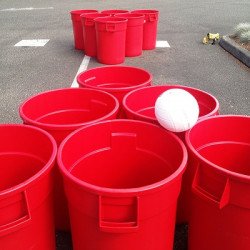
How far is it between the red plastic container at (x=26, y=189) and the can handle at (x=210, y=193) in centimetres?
65

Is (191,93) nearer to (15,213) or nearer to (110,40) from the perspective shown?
(15,213)

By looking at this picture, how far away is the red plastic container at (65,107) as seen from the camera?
6.18ft

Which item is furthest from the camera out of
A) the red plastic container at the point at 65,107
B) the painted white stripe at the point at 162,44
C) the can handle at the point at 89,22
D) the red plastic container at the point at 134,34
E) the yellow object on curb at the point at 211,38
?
the yellow object on curb at the point at 211,38

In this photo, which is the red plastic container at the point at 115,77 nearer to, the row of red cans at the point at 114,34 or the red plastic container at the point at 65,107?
the red plastic container at the point at 65,107

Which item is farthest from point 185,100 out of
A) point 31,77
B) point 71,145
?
point 31,77

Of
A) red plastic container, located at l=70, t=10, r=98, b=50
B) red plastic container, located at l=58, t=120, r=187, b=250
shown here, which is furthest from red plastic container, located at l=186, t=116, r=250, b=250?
red plastic container, located at l=70, t=10, r=98, b=50

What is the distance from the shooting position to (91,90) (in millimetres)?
2105

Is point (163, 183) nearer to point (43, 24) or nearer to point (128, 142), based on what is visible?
point (128, 142)

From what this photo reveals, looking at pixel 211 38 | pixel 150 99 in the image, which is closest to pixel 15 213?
pixel 150 99

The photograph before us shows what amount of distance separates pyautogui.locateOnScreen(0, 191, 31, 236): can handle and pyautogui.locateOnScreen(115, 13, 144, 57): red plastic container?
4.52 meters

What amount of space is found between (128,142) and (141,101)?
586 millimetres

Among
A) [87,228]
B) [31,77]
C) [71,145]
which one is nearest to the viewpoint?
[87,228]

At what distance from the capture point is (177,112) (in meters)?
1.44

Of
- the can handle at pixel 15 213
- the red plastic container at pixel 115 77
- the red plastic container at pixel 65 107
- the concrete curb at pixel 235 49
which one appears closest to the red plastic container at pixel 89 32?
the concrete curb at pixel 235 49
